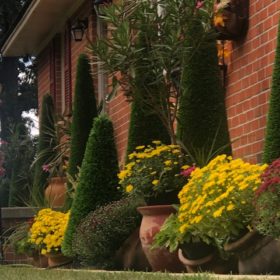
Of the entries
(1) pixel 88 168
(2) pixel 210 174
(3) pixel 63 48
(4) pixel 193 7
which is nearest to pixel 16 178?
(3) pixel 63 48

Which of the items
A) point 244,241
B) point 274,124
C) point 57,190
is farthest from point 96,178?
point 57,190

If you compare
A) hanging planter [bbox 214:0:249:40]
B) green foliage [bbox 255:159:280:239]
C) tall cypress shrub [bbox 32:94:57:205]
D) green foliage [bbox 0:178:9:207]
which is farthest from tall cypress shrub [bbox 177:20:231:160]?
green foliage [bbox 0:178:9:207]

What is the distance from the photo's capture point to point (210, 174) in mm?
6055

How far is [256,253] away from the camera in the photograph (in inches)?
215

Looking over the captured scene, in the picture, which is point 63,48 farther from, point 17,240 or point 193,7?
point 193,7

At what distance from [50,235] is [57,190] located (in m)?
3.42

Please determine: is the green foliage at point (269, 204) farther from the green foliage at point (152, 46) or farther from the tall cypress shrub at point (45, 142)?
the tall cypress shrub at point (45, 142)

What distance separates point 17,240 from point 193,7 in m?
4.70

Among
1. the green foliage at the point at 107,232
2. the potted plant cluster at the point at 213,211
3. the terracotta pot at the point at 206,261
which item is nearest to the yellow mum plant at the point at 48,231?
the green foliage at the point at 107,232

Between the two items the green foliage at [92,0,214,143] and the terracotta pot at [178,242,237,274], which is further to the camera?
the green foliage at [92,0,214,143]

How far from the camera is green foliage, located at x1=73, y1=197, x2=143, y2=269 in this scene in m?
7.33

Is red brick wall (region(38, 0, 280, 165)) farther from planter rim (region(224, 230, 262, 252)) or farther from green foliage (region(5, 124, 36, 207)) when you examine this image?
green foliage (region(5, 124, 36, 207))

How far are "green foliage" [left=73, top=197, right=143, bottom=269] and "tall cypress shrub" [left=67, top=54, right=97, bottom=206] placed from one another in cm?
359

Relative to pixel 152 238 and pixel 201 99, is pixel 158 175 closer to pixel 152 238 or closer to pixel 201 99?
pixel 152 238
